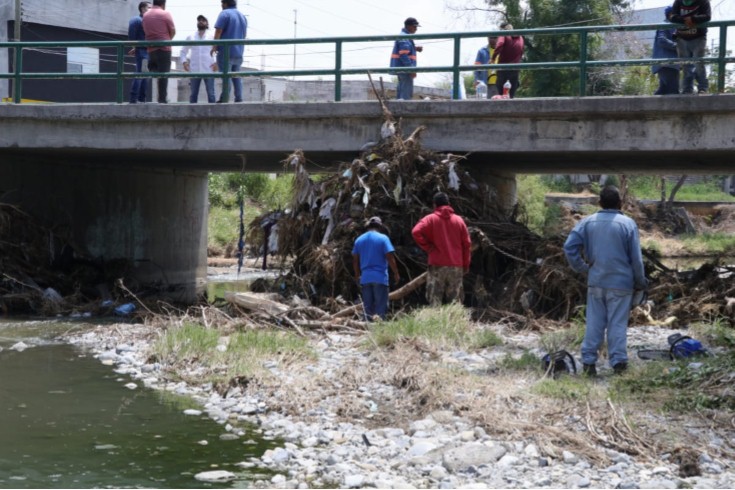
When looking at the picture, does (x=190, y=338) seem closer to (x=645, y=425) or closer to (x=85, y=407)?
(x=85, y=407)

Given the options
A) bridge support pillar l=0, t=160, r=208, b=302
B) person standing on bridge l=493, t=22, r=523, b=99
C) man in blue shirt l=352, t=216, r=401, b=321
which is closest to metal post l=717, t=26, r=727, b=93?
person standing on bridge l=493, t=22, r=523, b=99

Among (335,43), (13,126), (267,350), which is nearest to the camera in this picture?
(267,350)

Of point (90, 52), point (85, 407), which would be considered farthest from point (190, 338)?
point (90, 52)

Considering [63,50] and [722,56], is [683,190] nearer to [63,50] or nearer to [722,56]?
[63,50]

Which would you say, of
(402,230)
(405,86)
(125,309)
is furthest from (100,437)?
(405,86)

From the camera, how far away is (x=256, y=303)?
14320 millimetres

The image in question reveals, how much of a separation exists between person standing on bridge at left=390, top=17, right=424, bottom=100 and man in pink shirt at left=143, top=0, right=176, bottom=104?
4.06 m

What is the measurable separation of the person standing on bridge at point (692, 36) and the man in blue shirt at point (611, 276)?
19.4ft

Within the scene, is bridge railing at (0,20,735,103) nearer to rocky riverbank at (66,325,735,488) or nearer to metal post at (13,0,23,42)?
rocky riverbank at (66,325,735,488)

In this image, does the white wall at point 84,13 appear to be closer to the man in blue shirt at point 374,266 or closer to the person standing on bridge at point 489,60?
the person standing on bridge at point 489,60

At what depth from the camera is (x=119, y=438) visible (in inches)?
326

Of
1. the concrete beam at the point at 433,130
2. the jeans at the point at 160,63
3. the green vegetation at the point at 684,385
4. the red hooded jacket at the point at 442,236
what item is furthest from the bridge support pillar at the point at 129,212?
the green vegetation at the point at 684,385

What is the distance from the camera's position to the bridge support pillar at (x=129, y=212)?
19688mm

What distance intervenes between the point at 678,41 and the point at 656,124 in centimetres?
126
